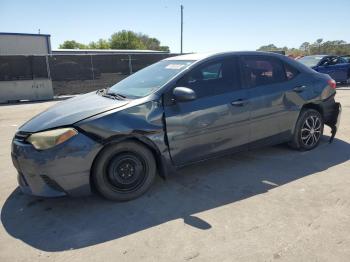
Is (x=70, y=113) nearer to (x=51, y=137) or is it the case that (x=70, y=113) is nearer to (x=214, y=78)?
(x=51, y=137)

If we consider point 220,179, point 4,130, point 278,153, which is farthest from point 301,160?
point 4,130

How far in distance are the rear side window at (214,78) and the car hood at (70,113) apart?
2.83ft

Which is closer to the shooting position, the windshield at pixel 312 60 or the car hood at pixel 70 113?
the car hood at pixel 70 113

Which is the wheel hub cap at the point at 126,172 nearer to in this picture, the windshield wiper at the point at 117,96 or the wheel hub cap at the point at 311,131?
the windshield wiper at the point at 117,96

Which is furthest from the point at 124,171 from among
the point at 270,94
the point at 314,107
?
the point at 314,107

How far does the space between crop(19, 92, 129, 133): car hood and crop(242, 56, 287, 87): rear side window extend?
1.74 meters

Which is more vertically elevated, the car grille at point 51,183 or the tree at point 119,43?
the tree at point 119,43

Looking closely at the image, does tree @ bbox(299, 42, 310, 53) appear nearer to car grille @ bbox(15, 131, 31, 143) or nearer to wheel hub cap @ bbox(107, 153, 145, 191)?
wheel hub cap @ bbox(107, 153, 145, 191)

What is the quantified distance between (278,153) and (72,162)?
3173 mm

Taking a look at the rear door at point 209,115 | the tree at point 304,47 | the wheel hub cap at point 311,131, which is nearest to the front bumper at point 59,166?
the rear door at point 209,115

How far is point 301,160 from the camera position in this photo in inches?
196

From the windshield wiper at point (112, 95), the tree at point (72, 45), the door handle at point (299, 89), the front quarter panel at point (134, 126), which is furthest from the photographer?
the tree at point (72, 45)

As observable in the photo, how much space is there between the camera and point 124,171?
382cm

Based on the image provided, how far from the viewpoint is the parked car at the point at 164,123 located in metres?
3.53
